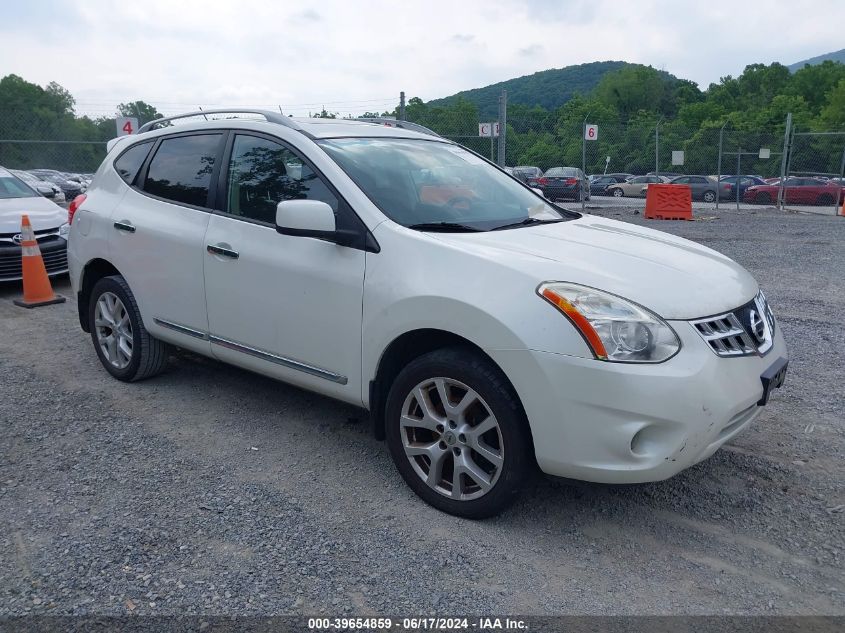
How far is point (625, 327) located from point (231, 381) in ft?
10.5

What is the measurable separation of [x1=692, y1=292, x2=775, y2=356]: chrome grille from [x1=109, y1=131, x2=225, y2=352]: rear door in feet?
9.12

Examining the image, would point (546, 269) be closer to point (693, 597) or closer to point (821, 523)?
point (693, 597)

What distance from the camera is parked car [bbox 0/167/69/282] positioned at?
7984mm

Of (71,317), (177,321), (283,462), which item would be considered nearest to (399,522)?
(283,462)

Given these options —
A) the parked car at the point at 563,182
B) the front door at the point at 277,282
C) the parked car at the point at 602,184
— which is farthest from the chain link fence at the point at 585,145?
the front door at the point at 277,282

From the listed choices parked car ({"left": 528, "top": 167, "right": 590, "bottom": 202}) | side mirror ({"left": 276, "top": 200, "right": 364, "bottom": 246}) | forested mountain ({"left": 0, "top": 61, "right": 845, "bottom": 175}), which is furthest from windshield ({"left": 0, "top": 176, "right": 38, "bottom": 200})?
parked car ({"left": 528, "top": 167, "right": 590, "bottom": 202})

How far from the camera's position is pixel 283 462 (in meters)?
3.79

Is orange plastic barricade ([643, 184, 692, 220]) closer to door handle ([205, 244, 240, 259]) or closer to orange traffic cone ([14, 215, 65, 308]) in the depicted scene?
orange traffic cone ([14, 215, 65, 308])

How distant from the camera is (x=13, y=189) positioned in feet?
30.1

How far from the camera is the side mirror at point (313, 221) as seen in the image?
3.34 meters

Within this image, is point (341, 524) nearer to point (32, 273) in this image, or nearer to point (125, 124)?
point (32, 273)

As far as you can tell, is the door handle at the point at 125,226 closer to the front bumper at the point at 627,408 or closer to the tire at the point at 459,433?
the tire at the point at 459,433

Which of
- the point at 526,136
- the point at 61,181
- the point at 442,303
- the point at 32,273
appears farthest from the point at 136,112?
the point at 442,303

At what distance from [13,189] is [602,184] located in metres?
31.7
